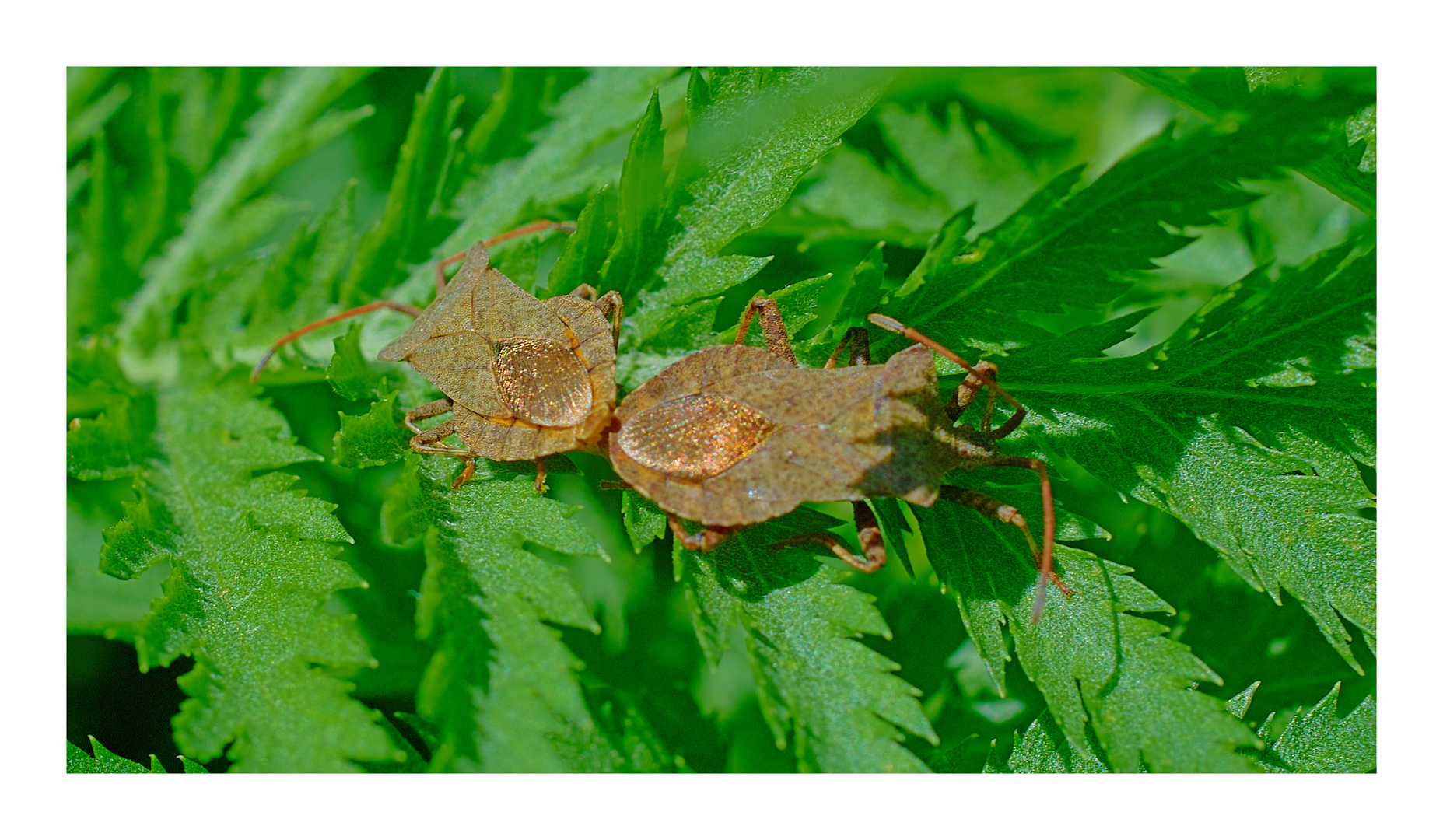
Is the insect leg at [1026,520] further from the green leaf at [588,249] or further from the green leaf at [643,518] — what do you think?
the green leaf at [588,249]

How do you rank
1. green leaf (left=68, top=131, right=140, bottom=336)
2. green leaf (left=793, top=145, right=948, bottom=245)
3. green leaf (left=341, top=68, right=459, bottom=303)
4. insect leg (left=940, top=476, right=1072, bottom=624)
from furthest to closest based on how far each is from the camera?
green leaf (left=793, top=145, right=948, bottom=245)
green leaf (left=68, top=131, right=140, bottom=336)
green leaf (left=341, top=68, right=459, bottom=303)
insect leg (left=940, top=476, right=1072, bottom=624)

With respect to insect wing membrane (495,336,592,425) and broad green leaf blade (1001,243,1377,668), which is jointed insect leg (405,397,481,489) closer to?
insect wing membrane (495,336,592,425)

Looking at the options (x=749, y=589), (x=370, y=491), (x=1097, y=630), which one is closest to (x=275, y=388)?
(x=370, y=491)

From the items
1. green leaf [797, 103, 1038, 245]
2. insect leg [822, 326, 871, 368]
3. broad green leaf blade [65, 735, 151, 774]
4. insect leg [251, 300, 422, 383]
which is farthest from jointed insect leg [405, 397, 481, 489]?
green leaf [797, 103, 1038, 245]

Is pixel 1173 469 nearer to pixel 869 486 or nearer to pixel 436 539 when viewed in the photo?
pixel 869 486

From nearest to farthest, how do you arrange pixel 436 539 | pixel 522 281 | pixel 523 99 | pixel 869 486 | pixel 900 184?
pixel 436 539, pixel 869 486, pixel 522 281, pixel 523 99, pixel 900 184

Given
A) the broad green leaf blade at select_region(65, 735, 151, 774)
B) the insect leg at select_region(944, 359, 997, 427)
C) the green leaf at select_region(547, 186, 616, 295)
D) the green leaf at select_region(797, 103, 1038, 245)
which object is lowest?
the broad green leaf blade at select_region(65, 735, 151, 774)
